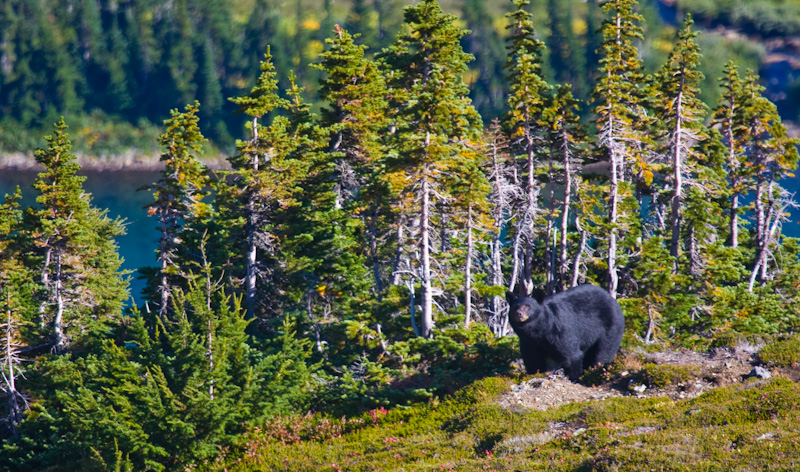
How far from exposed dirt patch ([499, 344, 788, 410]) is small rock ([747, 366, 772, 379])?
3.7 inches

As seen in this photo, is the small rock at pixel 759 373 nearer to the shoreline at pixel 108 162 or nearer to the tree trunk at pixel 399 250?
the tree trunk at pixel 399 250

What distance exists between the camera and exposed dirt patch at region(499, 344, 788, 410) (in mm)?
15305

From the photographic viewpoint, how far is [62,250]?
32.1 metres

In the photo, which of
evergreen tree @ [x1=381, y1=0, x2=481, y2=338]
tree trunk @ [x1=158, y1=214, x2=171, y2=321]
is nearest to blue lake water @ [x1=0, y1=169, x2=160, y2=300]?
tree trunk @ [x1=158, y1=214, x2=171, y2=321]

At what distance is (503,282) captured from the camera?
1553 inches

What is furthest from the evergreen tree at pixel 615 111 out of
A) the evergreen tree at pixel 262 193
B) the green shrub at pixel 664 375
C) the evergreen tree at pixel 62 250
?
the evergreen tree at pixel 62 250

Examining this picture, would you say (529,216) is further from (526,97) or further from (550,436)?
(550,436)

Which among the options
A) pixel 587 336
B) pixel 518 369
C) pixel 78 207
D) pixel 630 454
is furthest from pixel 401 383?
pixel 78 207

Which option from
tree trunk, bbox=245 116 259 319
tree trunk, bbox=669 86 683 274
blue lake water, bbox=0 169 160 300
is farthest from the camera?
blue lake water, bbox=0 169 160 300

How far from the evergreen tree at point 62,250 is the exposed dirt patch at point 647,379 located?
927 inches

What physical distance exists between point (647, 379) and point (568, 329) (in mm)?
2047

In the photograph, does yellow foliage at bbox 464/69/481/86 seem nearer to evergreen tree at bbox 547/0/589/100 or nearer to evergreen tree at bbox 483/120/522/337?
evergreen tree at bbox 547/0/589/100

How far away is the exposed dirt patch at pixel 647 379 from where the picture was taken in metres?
15.3

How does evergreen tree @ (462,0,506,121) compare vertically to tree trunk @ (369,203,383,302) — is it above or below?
above
